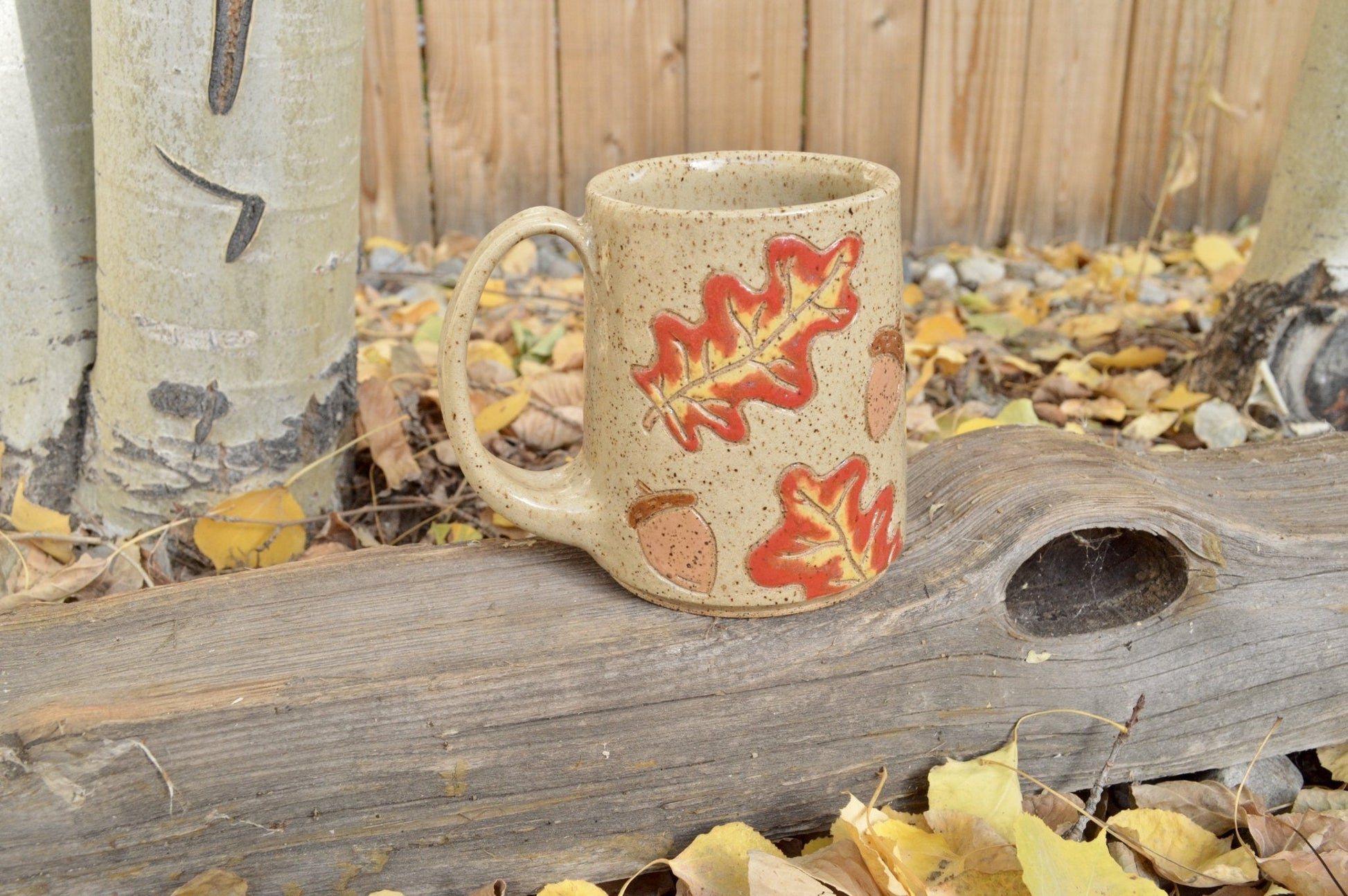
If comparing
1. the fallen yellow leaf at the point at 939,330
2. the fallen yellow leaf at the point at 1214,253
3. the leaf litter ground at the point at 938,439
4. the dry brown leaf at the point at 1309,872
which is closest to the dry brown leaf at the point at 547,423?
the leaf litter ground at the point at 938,439

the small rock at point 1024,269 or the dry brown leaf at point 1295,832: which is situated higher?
the small rock at point 1024,269

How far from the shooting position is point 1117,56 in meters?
2.55

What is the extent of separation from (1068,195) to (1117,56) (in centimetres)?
31

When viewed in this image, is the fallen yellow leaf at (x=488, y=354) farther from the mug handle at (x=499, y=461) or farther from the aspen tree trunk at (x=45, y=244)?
the mug handle at (x=499, y=461)

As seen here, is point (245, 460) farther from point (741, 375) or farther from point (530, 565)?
point (741, 375)

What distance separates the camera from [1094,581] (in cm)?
121

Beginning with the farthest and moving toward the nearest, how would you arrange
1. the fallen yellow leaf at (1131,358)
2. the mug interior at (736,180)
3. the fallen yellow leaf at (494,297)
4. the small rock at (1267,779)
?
the fallen yellow leaf at (494,297), the fallen yellow leaf at (1131,358), the small rock at (1267,779), the mug interior at (736,180)

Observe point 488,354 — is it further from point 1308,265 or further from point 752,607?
point 1308,265

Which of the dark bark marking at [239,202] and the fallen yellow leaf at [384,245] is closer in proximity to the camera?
the dark bark marking at [239,202]

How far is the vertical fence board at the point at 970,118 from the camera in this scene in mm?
2494

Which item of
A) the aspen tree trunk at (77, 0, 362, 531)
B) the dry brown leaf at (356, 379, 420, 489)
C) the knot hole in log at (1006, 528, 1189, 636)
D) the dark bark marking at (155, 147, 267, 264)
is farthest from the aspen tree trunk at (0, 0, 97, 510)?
the knot hole in log at (1006, 528, 1189, 636)

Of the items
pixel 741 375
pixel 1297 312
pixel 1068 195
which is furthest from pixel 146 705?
pixel 1068 195

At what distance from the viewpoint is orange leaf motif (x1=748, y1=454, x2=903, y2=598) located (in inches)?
40.5

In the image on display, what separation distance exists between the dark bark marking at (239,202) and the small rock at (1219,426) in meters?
1.32
